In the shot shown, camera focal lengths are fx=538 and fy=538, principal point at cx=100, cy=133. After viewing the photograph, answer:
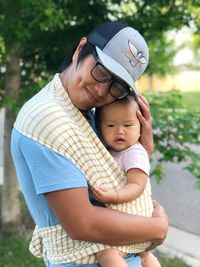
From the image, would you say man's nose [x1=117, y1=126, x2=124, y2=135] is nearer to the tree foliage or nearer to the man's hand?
the man's hand

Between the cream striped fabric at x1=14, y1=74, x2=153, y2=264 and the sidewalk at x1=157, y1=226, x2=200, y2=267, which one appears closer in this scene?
the cream striped fabric at x1=14, y1=74, x2=153, y2=264

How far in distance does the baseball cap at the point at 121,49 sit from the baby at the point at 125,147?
0.41 ft

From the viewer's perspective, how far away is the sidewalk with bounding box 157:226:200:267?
16.6 ft

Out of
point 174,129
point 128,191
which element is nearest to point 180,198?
point 174,129

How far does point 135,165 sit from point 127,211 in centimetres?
17

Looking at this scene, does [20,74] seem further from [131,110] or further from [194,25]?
[131,110]

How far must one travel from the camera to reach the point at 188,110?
4.69 m

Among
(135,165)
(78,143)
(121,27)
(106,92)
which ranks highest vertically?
(121,27)

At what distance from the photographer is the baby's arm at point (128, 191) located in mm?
1739

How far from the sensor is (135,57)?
71.7 inches

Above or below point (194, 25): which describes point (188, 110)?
below

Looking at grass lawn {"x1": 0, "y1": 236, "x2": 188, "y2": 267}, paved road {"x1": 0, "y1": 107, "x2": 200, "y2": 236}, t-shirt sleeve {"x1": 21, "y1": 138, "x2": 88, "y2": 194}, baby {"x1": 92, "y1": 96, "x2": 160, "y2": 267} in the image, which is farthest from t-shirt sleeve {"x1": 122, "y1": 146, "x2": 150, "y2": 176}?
paved road {"x1": 0, "y1": 107, "x2": 200, "y2": 236}

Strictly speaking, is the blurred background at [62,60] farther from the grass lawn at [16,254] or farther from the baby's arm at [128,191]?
the baby's arm at [128,191]

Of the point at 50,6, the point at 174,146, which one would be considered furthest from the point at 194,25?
the point at 50,6
